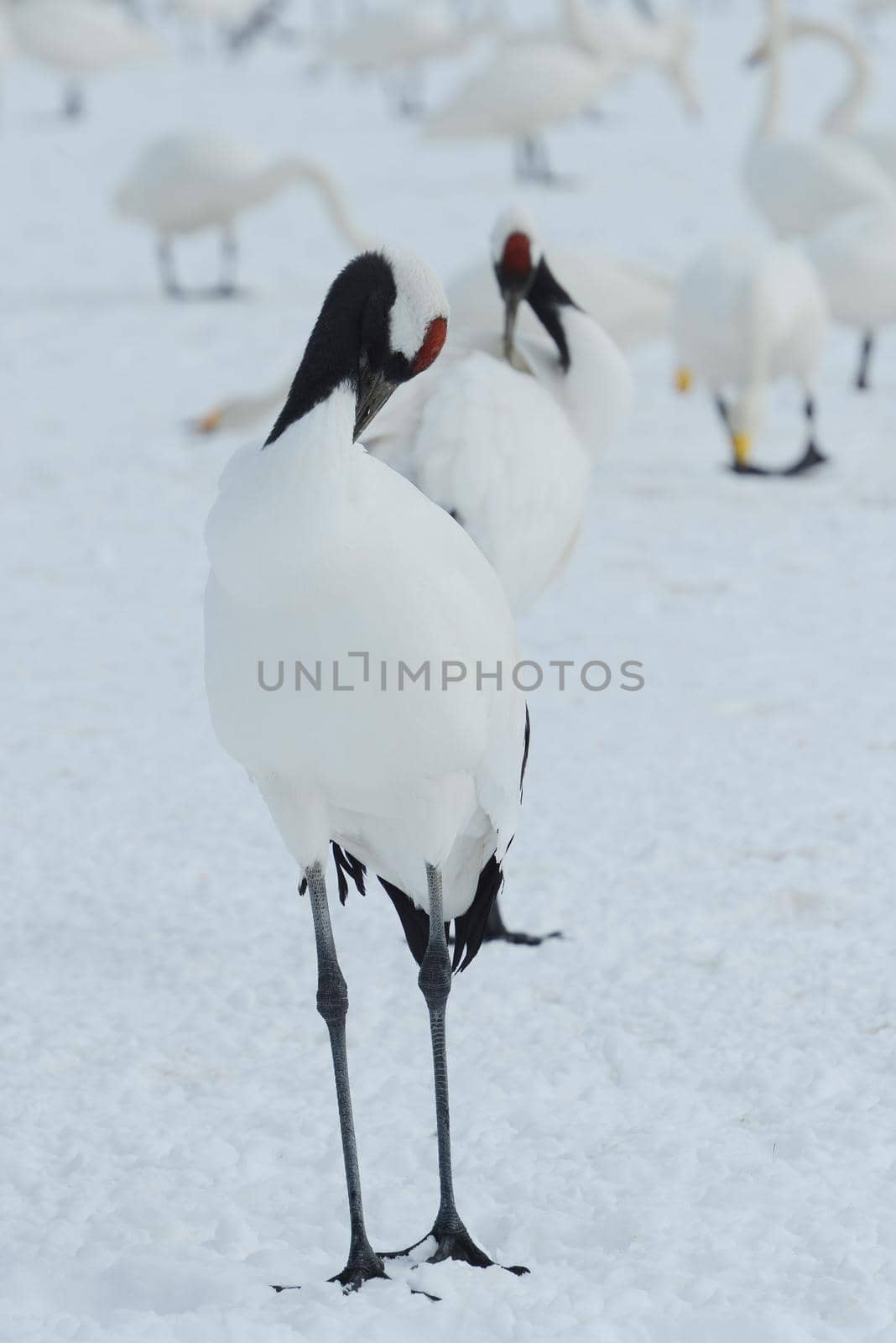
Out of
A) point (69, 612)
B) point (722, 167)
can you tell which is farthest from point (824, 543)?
point (722, 167)

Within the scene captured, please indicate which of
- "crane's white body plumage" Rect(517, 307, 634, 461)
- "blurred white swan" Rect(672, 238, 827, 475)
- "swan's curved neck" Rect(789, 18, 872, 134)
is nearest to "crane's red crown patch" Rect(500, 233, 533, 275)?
"crane's white body plumage" Rect(517, 307, 634, 461)

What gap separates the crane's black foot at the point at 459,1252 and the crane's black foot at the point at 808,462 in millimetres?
4741

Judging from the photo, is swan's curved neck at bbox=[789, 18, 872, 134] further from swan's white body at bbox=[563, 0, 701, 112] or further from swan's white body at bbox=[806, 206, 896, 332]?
swan's white body at bbox=[806, 206, 896, 332]

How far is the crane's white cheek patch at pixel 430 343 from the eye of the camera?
226 cm

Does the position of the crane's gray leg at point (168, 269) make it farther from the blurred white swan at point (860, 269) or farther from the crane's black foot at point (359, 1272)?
the crane's black foot at point (359, 1272)

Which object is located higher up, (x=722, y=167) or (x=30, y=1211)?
(x=722, y=167)

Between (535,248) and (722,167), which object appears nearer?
(535,248)

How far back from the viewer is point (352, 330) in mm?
2238

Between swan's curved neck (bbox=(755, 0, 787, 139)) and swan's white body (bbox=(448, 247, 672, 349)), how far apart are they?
2.91 metres

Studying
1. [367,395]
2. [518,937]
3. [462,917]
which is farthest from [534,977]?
[367,395]

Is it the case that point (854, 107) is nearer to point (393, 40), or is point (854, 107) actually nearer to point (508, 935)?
point (393, 40)

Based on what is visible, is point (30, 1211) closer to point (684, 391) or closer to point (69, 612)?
point (69, 612)

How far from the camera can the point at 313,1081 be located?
310 cm

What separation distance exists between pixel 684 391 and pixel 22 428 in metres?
2.82
